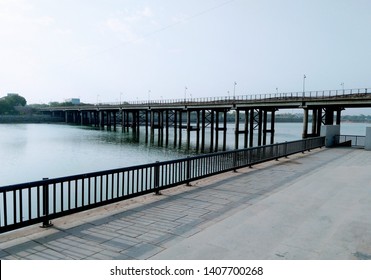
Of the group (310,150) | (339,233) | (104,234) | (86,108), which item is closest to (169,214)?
(104,234)

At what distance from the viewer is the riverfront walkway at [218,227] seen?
564 centimetres

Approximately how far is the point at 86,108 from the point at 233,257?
114115 mm

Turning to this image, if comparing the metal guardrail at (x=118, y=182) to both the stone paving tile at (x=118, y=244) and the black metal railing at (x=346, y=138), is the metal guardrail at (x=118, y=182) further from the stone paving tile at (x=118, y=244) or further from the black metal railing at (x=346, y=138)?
the black metal railing at (x=346, y=138)

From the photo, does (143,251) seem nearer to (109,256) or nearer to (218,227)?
(109,256)

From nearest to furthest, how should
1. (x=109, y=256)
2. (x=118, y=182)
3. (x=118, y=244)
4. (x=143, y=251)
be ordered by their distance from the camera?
(x=109, y=256), (x=143, y=251), (x=118, y=244), (x=118, y=182)

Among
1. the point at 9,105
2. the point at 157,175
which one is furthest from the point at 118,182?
the point at 9,105

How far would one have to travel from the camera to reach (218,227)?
272 inches

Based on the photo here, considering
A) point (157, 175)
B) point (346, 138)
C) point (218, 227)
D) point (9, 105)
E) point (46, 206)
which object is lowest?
point (218, 227)

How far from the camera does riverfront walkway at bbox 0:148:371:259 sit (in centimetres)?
564

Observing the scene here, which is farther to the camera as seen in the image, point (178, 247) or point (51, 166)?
point (51, 166)

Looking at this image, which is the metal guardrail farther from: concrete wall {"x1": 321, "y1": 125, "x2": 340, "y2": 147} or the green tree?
the green tree

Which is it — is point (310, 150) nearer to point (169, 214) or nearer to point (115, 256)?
point (169, 214)

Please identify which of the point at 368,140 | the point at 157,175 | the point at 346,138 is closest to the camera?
the point at 157,175

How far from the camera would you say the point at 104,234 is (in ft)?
21.1
